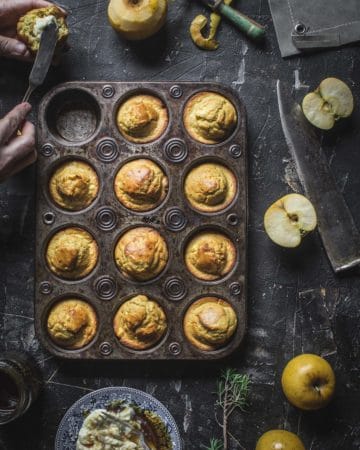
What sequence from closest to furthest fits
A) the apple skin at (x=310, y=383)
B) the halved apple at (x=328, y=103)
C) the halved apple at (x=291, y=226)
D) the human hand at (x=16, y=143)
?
the human hand at (x=16, y=143), the apple skin at (x=310, y=383), the halved apple at (x=291, y=226), the halved apple at (x=328, y=103)

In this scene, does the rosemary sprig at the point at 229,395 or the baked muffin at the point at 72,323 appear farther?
the rosemary sprig at the point at 229,395

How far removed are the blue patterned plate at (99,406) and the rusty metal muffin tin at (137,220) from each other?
0.24 metres

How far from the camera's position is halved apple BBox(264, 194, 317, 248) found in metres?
3.67

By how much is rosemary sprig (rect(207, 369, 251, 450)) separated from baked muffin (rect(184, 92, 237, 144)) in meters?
1.43

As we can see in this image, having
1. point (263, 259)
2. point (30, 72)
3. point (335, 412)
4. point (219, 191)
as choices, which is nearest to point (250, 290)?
point (263, 259)

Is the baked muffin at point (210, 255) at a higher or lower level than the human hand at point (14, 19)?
lower

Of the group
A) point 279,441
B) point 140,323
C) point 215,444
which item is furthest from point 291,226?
point 215,444

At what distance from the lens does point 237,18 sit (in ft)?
12.7

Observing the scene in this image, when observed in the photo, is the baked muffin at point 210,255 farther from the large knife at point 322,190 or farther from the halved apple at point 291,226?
the large knife at point 322,190

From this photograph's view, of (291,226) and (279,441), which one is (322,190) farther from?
(279,441)

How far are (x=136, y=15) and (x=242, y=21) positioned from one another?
673mm

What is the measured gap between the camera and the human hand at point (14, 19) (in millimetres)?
3699

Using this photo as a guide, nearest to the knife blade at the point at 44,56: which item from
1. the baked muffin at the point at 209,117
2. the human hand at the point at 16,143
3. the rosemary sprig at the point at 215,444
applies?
the human hand at the point at 16,143

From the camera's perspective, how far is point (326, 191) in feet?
12.6
